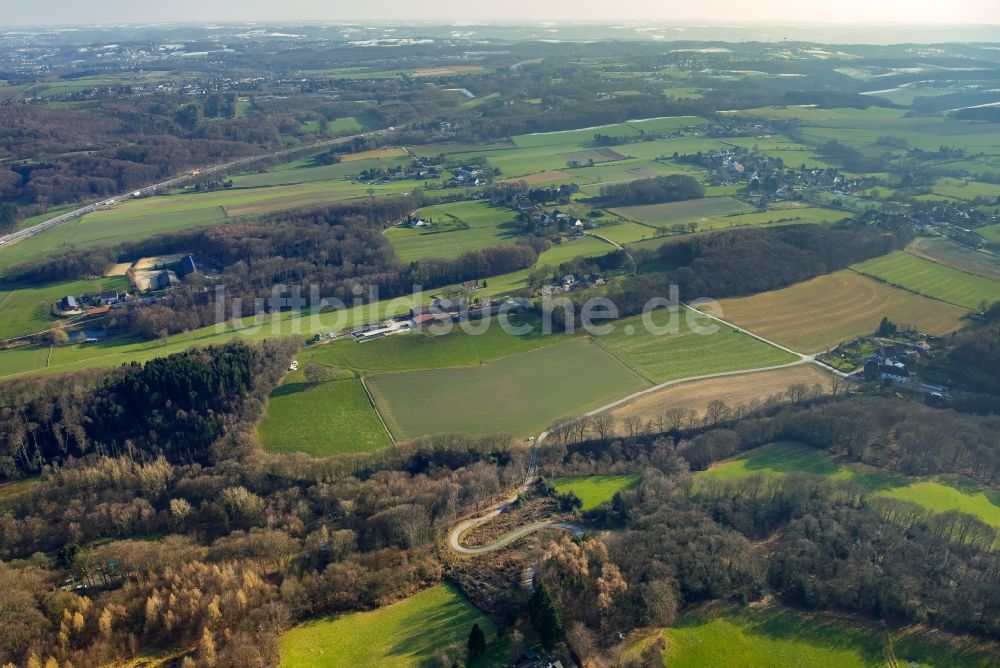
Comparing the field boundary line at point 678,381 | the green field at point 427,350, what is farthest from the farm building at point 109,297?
the field boundary line at point 678,381

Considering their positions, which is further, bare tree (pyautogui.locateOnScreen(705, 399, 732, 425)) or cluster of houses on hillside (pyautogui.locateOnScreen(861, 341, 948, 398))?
cluster of houses on hillside (pyautogui.locateOnScreen(861, 341, 948, 398))

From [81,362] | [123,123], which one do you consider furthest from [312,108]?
[81,362]

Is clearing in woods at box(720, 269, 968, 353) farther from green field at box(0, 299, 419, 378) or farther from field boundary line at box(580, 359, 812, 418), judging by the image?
green field at box(0, 299, 419, 378)

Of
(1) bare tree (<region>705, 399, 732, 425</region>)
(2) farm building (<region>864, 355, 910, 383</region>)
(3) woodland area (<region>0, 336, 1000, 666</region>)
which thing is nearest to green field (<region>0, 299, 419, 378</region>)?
(3) woodland area (<region>0, 336, 1000, 666</region>)

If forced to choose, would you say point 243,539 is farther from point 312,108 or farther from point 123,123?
point 312,108

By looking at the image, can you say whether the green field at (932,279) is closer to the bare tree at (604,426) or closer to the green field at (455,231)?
the green field at (455,231)

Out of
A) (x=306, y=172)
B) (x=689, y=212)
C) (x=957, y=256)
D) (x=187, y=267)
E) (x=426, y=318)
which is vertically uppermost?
(x=306, y=172)

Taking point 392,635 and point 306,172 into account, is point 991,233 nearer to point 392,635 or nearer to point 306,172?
point 392,635

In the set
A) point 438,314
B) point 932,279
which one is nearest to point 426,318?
point 438,314
